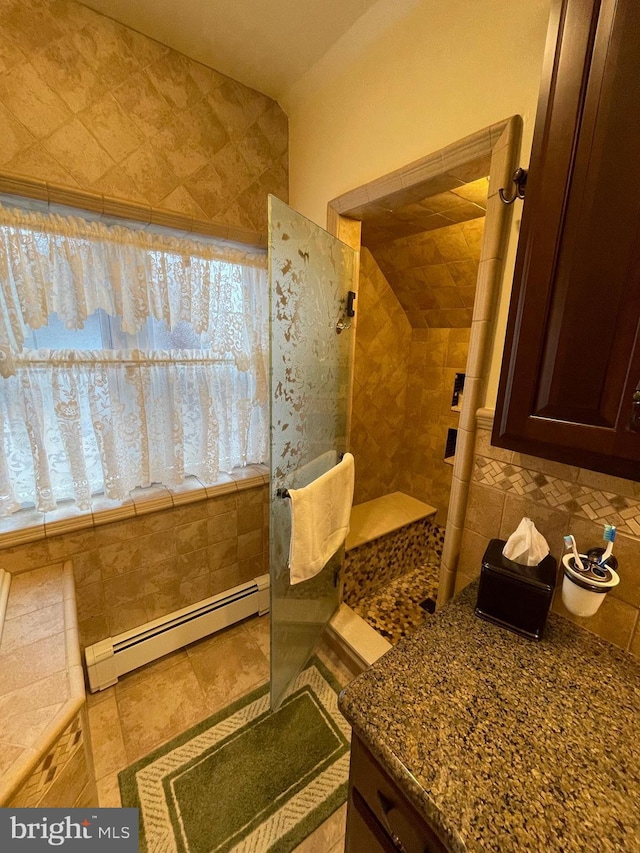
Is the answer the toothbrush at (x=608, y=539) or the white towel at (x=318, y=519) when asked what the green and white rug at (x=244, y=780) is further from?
the toothbrush at (x=608, y=539)

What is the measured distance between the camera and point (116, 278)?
1.38 meters

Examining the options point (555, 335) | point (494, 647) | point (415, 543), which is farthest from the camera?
point (415, 543)

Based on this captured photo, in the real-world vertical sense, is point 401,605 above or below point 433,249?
below

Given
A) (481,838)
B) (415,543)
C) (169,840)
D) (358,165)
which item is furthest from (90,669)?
(358,165)

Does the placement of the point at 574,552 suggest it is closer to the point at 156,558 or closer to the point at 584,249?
the point at 584,249

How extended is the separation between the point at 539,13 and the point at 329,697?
8.14 ft

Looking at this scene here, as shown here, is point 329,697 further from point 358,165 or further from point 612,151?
point 358,165

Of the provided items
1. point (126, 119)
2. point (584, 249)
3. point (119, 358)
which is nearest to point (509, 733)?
point (584, 249)

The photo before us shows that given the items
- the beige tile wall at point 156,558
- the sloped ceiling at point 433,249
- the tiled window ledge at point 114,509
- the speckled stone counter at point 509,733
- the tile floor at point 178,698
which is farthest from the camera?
the sloped ceiling at point 433,249

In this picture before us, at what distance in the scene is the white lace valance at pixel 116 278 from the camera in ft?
4.00

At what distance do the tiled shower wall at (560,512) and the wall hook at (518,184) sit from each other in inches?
25.7

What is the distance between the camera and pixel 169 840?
109cm
